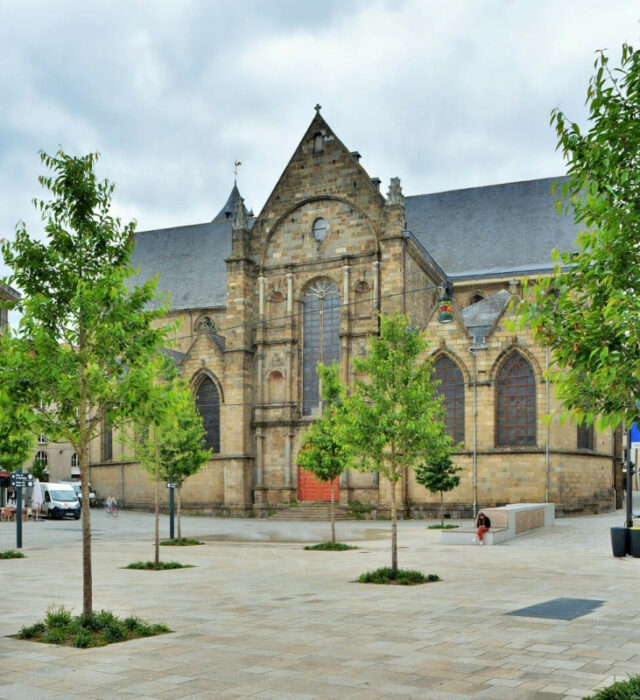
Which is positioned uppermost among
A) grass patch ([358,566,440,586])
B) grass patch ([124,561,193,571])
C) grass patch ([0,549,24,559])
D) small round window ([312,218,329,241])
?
small round window ([312,218,329,241])

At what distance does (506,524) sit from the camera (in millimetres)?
28984

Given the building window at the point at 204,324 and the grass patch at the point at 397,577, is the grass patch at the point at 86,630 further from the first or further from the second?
the building window at the point at 204,324

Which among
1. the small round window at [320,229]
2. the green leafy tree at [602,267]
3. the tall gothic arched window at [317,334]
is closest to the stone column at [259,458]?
the tall gothic arched window at [317,334]

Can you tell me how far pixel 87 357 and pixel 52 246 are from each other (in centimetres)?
170

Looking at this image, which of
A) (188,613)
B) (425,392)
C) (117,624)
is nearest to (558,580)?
(425,392)

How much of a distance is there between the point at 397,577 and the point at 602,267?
1128cm

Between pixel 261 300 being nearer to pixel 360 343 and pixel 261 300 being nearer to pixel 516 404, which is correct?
pixel 360 343

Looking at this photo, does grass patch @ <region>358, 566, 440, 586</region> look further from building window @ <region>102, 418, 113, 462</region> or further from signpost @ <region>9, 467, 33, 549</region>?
building window @ <region>102, 418, 113, 462</region>

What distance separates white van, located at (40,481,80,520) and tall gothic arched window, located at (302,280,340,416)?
14.3 meters

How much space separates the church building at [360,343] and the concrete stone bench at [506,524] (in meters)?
7.34

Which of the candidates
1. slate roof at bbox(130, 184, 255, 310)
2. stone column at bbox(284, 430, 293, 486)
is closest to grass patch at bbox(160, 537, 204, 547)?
stone column at bbox(284, 430, 293, 486)

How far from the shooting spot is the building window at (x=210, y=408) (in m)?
50.5

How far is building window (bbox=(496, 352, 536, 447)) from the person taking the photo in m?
41.2

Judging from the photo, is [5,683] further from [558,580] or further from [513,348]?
[513,348]
